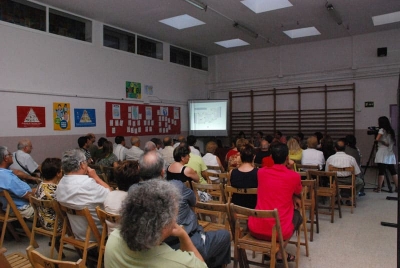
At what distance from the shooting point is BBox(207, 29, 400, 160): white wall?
848 cm

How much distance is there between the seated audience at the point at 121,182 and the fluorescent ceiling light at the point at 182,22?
224 inches

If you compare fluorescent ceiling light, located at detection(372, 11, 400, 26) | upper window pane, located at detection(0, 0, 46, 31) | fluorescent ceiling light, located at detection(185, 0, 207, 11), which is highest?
fluorescent ceiling light, located at detection(372, 11, 400, 26)

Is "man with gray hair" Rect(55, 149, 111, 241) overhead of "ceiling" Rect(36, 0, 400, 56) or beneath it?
beneath

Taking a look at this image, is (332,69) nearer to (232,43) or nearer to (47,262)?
(232,43)

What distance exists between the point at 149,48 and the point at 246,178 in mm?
6720

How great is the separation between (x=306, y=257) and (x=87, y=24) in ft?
21.5

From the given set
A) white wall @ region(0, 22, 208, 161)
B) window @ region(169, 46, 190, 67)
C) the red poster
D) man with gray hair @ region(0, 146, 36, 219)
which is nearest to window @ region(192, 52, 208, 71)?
window @ region(169, 46, 190, 67)

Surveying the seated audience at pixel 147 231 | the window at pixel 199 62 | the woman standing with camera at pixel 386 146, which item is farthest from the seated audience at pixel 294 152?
the window at pixel 199 62

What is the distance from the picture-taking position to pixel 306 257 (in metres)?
3.11

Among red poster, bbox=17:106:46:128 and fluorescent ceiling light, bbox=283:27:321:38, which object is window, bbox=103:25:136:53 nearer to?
red poster, bbox=17:106:46:128

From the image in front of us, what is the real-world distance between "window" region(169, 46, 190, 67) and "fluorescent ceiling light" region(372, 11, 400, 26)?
5.35m

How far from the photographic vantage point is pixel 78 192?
8.23ft

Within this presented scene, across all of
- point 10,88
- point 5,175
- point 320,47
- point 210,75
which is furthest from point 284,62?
point 5,175

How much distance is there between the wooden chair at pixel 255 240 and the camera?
217cm
